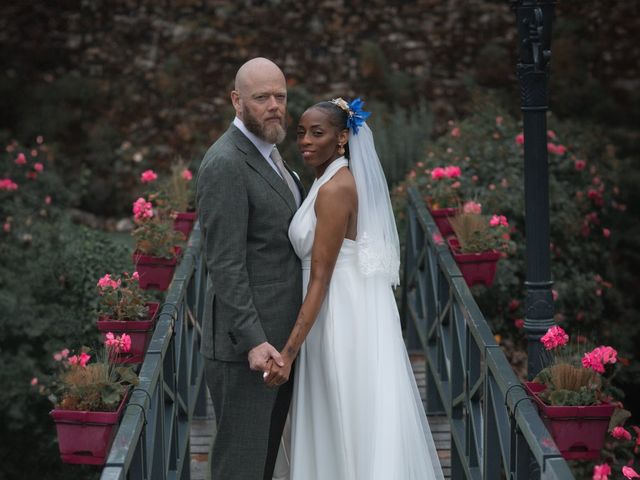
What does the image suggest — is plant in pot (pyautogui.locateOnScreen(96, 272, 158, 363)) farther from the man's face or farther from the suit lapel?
the man's face

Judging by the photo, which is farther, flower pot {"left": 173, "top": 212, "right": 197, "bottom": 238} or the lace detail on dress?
flower pot {"left": 173, "top": 212, "right": 197, "bottom": 238}

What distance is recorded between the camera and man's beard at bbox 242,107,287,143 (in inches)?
162

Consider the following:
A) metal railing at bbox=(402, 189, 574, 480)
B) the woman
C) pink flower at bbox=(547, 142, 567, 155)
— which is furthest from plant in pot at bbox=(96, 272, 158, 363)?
pink flower at bbox=(547, 142, 567, 155)

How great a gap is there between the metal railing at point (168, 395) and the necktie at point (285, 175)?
705 millimetres

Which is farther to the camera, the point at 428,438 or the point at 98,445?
the point at 428,438

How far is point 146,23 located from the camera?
13820mm

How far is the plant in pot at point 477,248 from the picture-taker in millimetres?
5992

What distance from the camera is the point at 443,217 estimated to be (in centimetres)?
673

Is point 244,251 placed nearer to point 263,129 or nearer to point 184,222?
point 263,129

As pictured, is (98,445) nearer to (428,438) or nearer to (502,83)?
(428,438)

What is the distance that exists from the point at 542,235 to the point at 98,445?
226cm

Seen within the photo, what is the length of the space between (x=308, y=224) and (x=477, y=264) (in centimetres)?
203

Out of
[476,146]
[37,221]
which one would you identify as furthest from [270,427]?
[37,221]

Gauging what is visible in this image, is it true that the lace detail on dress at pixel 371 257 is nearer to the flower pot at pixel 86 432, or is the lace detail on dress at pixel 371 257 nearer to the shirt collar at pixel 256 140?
the shirt collar at pixel 256 140
